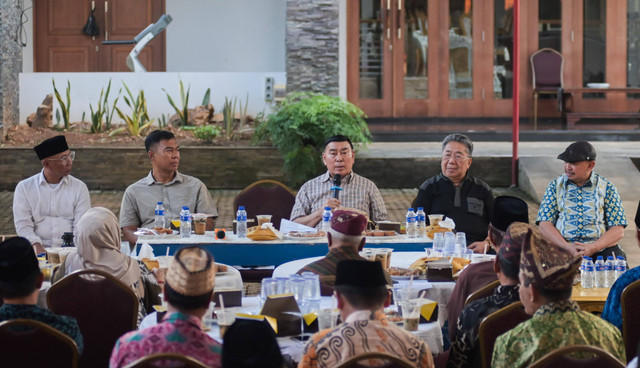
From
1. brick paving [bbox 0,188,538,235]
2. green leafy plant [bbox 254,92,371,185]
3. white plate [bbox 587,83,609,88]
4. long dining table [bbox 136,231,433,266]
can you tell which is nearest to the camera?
long dining table [bbox 136,231,433,266]

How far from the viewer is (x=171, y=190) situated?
23.9 feet

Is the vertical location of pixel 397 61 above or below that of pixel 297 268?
above

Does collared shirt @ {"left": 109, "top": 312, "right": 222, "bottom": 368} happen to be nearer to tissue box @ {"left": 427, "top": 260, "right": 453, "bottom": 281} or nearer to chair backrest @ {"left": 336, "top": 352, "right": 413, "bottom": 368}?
chair backrest @ {"left": 336, "top": 352, "right": 413, "bottom": 368}

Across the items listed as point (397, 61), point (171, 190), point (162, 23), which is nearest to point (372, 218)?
point (171, 190)

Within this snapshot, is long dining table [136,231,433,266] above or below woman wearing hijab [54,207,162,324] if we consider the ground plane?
below

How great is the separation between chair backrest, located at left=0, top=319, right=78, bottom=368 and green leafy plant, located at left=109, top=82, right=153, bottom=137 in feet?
31.7

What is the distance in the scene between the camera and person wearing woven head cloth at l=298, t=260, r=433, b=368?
3.45 m

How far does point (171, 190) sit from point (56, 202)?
0.80 m

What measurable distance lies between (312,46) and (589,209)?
750 centimetres

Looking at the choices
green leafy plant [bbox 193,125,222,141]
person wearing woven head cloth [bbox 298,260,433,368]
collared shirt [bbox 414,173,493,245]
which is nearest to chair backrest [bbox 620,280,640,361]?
person wearing woven head cloth [bbox 298,260,433,368]

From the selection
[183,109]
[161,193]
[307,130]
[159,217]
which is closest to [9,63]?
[183,109]

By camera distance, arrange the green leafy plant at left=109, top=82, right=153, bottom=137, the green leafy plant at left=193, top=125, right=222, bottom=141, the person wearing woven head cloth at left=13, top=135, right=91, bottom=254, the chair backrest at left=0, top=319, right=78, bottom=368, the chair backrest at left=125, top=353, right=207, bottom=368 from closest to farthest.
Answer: the chair backrest at left=125, top=353, right=207, bottom=368 → the chair backrest at left=0, top=319, right=78, bottom=368 → the person wearing woven head cloth at left=13, top=135, right=91, bottom=254 → the green leafy plant at left=193, top=125, right=222, bottom=141 → the green leafy plant at left=109, top=82, right=153, bottom=137

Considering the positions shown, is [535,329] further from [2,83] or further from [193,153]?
[2,83]

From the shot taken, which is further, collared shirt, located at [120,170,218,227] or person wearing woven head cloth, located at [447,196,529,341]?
collared shirt, located at [120,170,218,227]
